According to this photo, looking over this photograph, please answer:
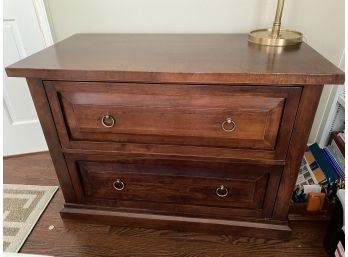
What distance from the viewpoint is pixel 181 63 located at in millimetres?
821

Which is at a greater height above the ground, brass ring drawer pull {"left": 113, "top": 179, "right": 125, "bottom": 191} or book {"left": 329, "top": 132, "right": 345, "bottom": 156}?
book {"left": 329, "top": 132, "right": 345, "bottom": 156}

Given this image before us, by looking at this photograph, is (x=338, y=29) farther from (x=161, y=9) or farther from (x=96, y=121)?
(x=96, y=121)

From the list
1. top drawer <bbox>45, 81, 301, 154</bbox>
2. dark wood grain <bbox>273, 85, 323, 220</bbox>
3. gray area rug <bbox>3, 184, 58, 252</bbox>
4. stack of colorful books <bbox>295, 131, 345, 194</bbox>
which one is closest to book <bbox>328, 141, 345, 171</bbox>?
stack of colorful books <bbox>295, 131, 345, 194</bbox>

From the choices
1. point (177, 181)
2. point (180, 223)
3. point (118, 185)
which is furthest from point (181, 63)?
point (180, 223)

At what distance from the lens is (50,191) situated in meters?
1.40

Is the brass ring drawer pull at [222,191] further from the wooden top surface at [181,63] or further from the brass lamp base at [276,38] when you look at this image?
the brass lamp base at [276,38]

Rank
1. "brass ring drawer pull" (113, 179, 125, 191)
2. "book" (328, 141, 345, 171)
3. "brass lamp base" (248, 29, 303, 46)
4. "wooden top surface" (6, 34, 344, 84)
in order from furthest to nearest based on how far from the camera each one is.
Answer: "book" (328, 141, 345, 171) < "brass ring drawer pull" (113, 179, 125, 191) < "brass lamp base" (248, 29, 303, 46) < "wooden top surface" (6, 34, 344, 84)

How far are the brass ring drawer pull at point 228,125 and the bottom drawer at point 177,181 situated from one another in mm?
159

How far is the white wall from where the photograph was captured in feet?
3.77

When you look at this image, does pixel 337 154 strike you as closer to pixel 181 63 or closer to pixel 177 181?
pixel 177 181

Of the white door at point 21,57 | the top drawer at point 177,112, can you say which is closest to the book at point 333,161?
the top drawer at point 177,112

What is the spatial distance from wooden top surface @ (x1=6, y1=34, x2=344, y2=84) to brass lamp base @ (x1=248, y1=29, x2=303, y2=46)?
0.03m

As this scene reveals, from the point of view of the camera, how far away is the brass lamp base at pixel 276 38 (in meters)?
0.97

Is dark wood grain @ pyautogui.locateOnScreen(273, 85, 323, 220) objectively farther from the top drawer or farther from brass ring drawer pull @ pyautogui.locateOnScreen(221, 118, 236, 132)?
brass ring drawer pull @ pyautogui.locateOnScreen(221, 118, 236, 132)
